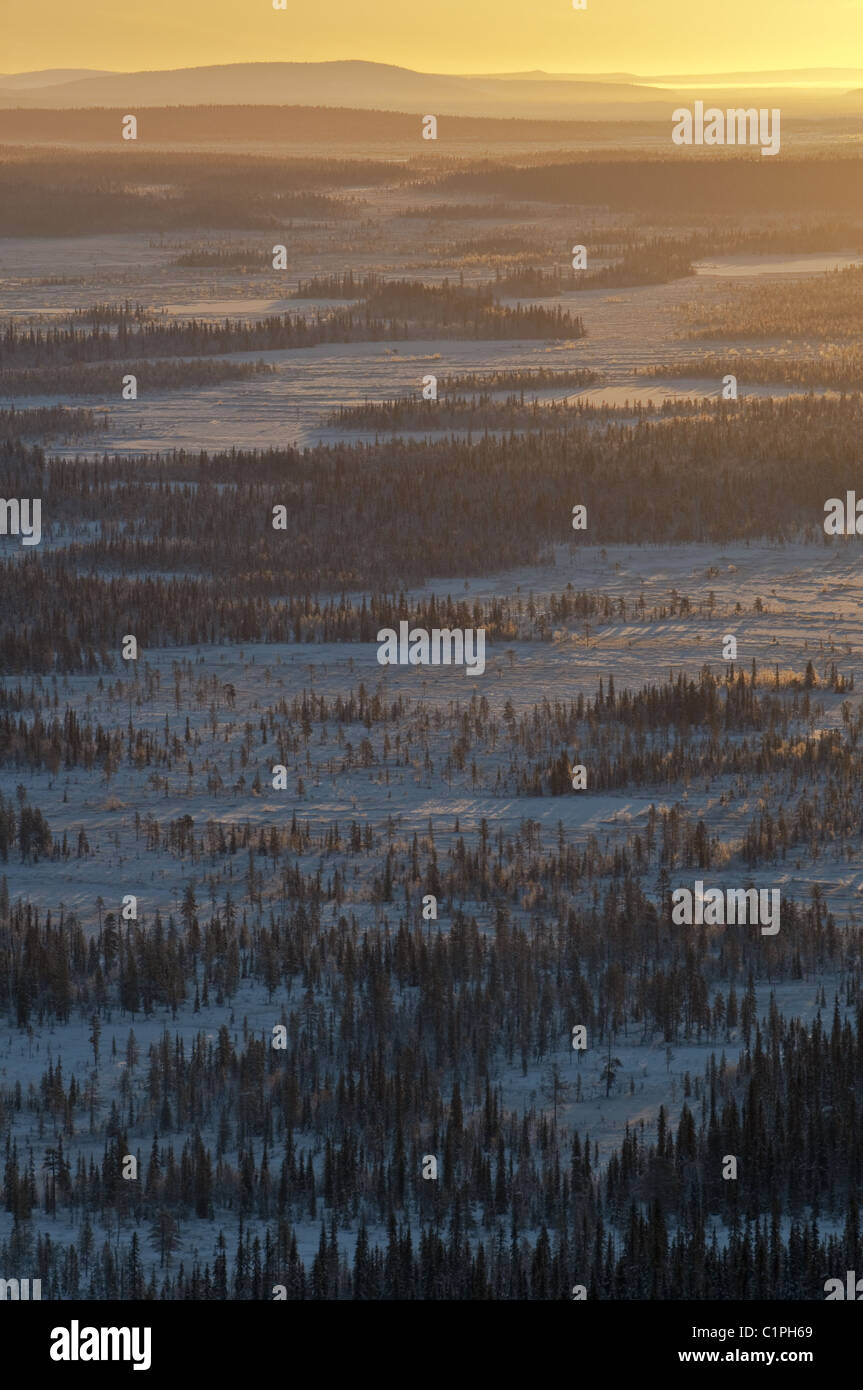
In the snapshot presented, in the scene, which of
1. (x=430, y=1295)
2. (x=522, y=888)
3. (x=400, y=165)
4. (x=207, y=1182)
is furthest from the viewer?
(x=400, y=165)

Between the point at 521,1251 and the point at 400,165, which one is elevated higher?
the point at 400,165

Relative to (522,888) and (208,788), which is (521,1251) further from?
(208,788)

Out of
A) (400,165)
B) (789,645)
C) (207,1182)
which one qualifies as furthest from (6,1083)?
(400,165)

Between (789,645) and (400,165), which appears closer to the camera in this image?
(789,645)

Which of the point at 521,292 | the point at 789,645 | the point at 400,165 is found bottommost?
the point at 789,645

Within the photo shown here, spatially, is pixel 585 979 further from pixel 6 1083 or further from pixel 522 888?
pixel 6 1083

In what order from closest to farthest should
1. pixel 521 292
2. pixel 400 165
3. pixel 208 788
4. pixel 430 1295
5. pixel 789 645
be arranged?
pixel 430 1295 → pixel 208 788 → pixel 789 645 → pixel 521 292 → pixel 400 165

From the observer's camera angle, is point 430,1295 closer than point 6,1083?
Yes

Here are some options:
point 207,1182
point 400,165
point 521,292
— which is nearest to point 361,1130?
point 207,1182

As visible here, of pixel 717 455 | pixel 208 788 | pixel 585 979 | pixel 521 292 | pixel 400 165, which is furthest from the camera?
pixel 400 165
